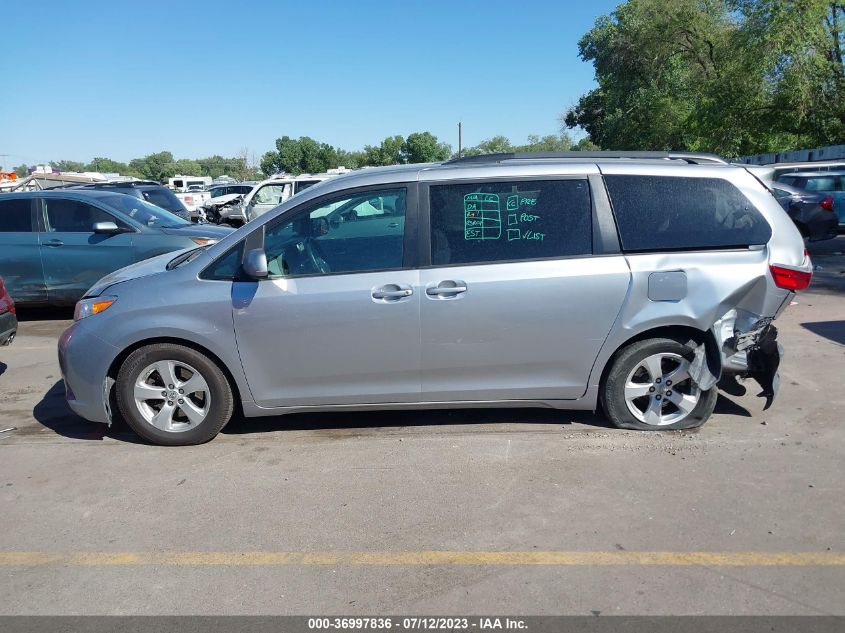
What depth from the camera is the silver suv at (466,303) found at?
471cm

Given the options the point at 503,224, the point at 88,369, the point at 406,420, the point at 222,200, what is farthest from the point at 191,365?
the point at 222,200

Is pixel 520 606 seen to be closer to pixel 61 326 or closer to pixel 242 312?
pixel 242 312

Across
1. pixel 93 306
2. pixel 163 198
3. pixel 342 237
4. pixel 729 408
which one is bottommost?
pixel 729 408

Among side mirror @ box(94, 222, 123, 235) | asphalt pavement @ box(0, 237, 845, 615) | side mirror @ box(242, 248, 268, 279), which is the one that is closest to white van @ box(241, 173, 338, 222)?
side mirror @ box(94, 222, 123, 235)

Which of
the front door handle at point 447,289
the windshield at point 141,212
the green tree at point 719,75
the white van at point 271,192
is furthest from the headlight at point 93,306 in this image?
the green tree at point 719,75

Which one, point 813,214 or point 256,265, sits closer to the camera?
point 256,265

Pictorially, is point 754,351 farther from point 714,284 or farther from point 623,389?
point 623,389

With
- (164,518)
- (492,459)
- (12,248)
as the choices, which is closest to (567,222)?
(492,459)

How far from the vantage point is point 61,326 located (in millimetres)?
9391

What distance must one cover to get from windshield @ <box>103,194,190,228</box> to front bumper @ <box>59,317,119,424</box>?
495 cm

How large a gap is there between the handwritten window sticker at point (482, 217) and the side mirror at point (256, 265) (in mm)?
1350

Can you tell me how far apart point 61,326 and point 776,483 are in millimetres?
8630

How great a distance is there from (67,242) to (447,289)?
668cm

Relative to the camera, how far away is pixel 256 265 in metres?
4.65
